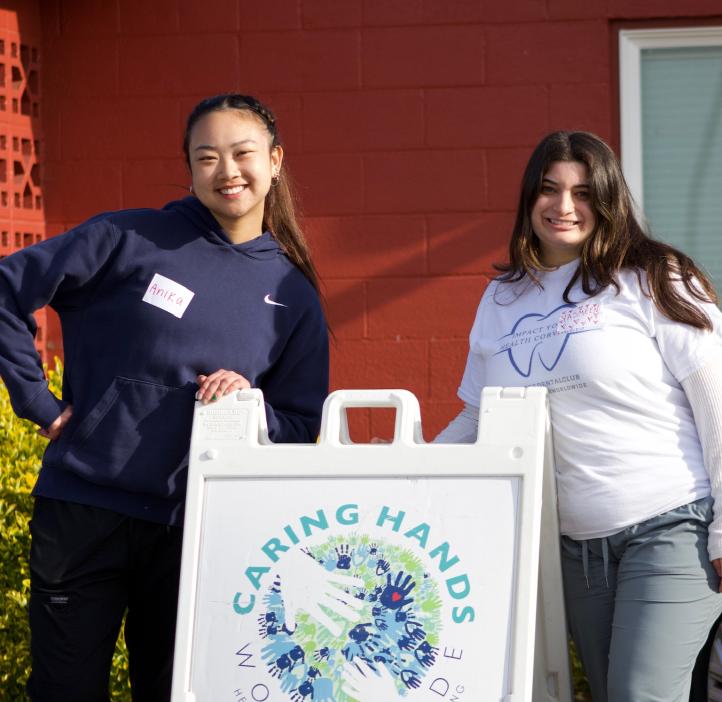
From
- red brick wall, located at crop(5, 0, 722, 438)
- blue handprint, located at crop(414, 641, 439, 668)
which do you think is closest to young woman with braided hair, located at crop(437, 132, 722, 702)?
blue handprint, located at crop(414, 641, 439, 668)

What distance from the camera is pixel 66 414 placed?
9.65 ft

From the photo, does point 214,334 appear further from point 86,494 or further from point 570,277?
point 570,277

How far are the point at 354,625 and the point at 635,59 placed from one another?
10.6ft

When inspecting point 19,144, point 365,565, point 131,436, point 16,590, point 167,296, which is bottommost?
point 16,590

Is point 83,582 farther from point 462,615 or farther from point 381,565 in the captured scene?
point 462,615

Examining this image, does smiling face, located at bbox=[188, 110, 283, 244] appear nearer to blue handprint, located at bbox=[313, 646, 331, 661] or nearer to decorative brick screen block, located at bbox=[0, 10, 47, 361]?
blue handprint, located at bbox=[313, 646, 331, 661]

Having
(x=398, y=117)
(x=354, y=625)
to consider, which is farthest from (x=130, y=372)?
(x=398, y=117)

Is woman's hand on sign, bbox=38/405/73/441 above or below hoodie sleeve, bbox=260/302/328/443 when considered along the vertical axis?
below

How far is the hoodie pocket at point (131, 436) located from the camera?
2.88 meters

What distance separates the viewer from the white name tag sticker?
2916mm

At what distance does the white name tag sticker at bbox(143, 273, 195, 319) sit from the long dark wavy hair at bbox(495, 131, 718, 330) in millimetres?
817

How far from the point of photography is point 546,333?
9.52 ft

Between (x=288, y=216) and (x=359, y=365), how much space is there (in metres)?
2.01

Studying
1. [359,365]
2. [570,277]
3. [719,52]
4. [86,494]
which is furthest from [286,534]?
[719,52]
